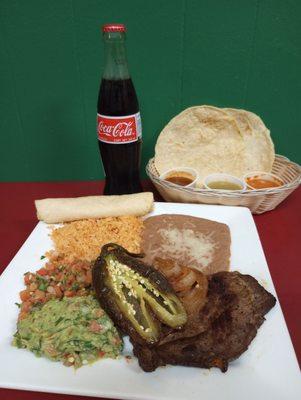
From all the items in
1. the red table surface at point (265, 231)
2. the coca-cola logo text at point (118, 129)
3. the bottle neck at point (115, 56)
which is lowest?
the red table surface at point (265, 231)

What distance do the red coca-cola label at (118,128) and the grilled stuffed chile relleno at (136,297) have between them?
97cm

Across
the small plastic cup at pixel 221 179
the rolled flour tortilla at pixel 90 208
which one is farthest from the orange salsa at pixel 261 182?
the rolled flour tortilla at pixel 90 208

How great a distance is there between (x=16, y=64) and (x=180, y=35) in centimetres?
126

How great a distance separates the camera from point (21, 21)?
2271 mm

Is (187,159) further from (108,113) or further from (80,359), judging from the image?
(80,359)

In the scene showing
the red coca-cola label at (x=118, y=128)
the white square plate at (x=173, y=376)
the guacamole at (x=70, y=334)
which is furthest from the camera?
the red coca-cola label at (x=118, y=128)

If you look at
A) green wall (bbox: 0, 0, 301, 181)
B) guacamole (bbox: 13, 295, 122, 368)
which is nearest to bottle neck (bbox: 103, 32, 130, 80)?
green wall (bbox: 0, 0, 301, 181)

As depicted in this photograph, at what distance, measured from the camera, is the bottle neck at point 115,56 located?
6.29 ft

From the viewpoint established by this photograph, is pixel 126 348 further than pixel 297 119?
No

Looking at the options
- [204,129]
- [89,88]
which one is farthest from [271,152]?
[89,88]

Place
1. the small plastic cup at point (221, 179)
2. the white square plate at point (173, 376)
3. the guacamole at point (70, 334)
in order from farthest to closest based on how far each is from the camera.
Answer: the small plastic cup at point (221, 179)
the guacamole at point (70, 334)
the white square plate at point (173, 376)

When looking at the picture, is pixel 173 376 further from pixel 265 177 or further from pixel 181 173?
pixel 265 177

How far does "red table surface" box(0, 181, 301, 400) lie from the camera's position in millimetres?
1453

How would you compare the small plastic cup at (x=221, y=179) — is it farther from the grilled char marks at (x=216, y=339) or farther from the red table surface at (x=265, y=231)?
the grilled char marks at (x=216, y=339)
